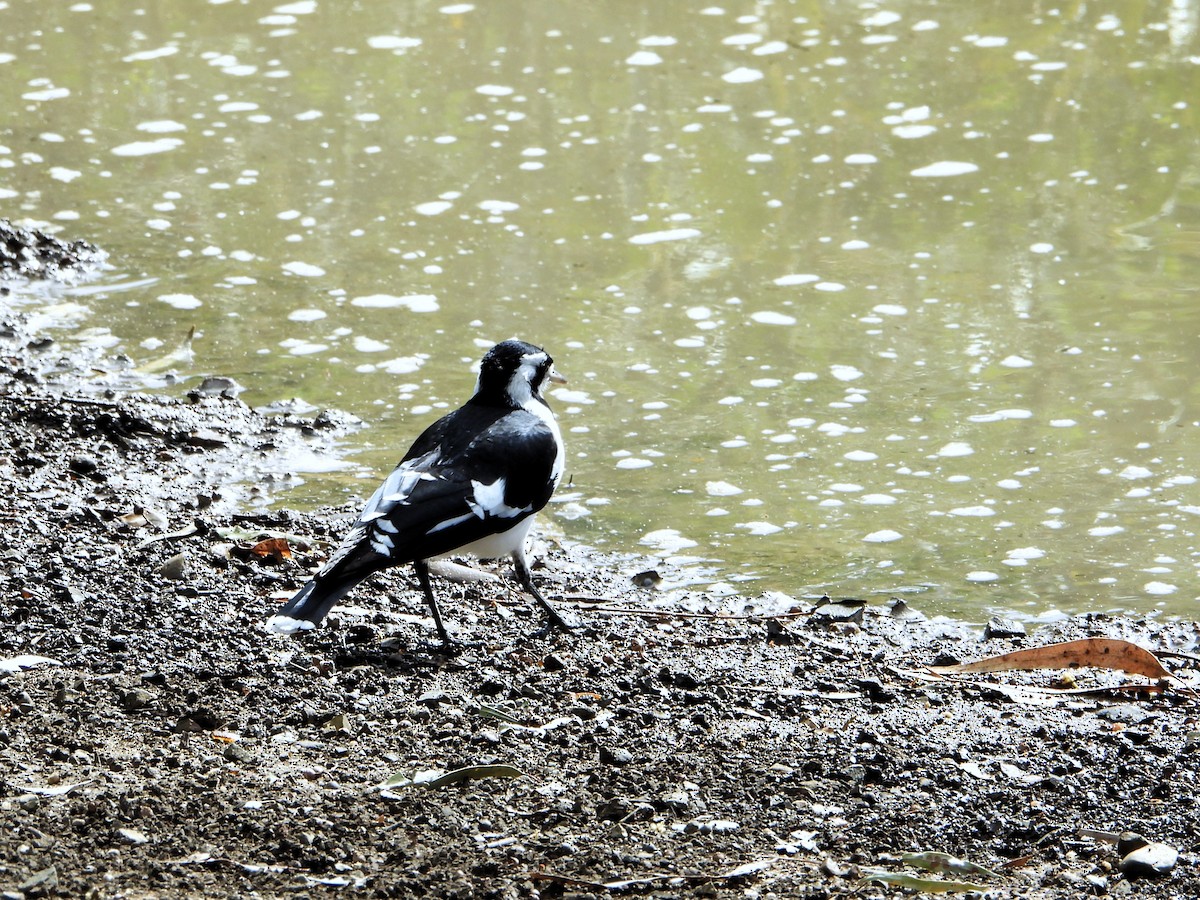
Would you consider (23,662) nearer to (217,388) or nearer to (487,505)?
(487,505)

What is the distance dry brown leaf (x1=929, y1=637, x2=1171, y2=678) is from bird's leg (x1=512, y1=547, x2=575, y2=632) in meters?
1.11

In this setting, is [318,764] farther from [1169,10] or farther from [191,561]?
[1169,10]

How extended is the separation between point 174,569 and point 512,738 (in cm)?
153

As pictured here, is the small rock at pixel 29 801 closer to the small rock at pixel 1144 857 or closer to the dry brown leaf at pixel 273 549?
the dry brown leaf at pixel 273 549

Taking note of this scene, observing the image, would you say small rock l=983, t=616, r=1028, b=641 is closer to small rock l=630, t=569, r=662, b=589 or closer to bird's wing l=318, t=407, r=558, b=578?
small rock l=630, t=569, r=662, b=589

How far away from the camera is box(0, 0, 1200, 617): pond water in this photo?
566 centimetres

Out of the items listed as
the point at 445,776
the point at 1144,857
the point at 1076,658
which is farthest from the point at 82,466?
the point at 1144,857

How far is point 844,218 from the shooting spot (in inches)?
326

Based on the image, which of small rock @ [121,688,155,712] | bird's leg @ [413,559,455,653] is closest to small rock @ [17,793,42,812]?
small rock @ [121,688,155,712]

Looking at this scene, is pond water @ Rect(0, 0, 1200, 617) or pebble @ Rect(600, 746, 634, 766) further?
pond water @ Rect(0, 0, 1200, 617)

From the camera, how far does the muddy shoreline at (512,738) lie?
3.11 metres

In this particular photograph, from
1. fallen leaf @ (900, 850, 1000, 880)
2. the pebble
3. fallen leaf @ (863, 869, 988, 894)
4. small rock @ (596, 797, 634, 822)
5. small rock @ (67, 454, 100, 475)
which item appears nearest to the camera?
fallen leaf @ (863, 869, 988, 894)

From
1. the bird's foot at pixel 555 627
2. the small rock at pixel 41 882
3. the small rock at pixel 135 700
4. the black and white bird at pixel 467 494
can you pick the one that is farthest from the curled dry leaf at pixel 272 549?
the small rock at pixel 41 882

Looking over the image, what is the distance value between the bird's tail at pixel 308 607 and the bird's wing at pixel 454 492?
1.5 inches
